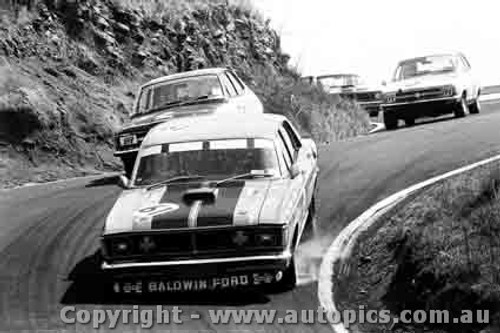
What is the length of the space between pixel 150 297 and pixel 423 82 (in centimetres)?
1454

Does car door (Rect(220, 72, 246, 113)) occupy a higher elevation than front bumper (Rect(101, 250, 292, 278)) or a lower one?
higher

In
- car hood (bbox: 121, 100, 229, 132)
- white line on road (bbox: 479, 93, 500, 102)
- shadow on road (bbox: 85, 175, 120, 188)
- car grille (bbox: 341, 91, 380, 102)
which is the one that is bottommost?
white line on road (bbox: 479, 93, 500, 102)

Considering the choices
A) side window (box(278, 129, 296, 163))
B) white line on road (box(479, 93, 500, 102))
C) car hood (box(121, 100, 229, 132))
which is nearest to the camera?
side window (box(278, 129, 296, 163))

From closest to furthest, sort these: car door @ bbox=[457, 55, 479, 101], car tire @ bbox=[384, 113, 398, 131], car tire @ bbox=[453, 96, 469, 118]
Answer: car tire @ bbox=[453, 96, 469, 118] < car tire @ bbox=[384, 113, 398, 131] < car door @ bbox=[457, 55, 479, 101]

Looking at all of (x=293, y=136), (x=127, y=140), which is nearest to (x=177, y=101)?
(x=127, y=140)

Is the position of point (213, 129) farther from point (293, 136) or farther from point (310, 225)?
point (310, 225)

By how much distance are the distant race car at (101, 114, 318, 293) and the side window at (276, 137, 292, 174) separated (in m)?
0.02

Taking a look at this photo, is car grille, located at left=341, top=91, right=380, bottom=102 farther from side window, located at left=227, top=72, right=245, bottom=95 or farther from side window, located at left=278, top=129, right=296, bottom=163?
side window, located at left=278, top=129, right=296, bottom=163

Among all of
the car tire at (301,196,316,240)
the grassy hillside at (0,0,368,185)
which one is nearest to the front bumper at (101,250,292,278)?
the car tire at (301,196,316,240)

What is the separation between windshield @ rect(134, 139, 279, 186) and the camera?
9820mm

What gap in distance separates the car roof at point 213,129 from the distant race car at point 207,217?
0.02 meters

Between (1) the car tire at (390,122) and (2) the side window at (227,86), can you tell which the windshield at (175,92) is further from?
(1) the car tire at (390,122)

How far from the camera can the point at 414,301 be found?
27.0 ft

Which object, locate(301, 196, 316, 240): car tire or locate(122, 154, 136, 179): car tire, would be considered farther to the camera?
locate(122, 154, 136, 179): car tire
